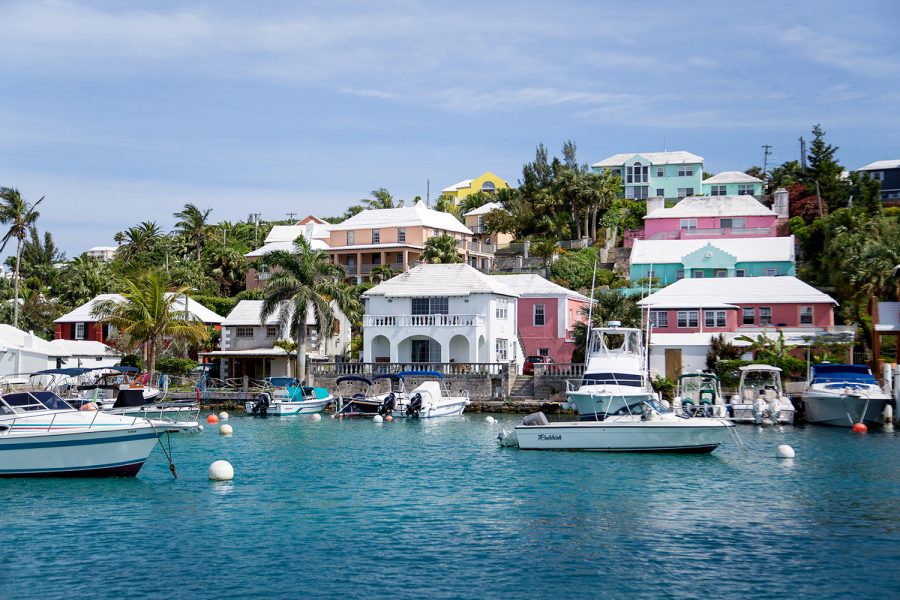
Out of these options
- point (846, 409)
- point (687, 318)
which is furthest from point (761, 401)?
point (687, 318)

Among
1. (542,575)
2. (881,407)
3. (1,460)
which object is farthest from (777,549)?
(881,407)

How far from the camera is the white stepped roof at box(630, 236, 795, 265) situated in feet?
283

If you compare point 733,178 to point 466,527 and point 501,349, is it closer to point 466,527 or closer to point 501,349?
point 501,349

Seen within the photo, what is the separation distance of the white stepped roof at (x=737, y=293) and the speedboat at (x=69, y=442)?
43878mm

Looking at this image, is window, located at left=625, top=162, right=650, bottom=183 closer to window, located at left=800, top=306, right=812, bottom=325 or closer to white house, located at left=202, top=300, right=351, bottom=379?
window, located at left=800, top=306, right=812, bottom=325

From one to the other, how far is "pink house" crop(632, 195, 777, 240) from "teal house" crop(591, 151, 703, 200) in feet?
45.3

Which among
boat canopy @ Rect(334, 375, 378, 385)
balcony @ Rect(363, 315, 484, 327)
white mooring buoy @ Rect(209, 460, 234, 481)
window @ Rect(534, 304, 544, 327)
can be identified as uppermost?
window @ Rect(534, 304, 544, 327)

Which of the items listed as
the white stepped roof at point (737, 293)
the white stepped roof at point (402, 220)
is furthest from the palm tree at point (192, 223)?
the white stepped roof at point (737, 293)

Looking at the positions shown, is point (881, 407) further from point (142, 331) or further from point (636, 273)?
point (142, 331)

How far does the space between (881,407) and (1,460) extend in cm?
4239

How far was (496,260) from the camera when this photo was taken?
9944cm

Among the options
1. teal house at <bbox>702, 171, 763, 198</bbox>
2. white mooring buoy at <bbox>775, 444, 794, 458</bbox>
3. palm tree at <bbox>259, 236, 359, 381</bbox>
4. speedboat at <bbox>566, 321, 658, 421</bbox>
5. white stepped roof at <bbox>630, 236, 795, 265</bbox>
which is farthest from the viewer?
teal house at <bbox>702, 171, 763, 198</bbox>

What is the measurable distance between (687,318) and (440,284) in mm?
18375

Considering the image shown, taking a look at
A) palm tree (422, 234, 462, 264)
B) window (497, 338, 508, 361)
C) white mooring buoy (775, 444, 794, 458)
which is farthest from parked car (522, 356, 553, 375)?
white mooring buoy (775, 444, 794, 458)
